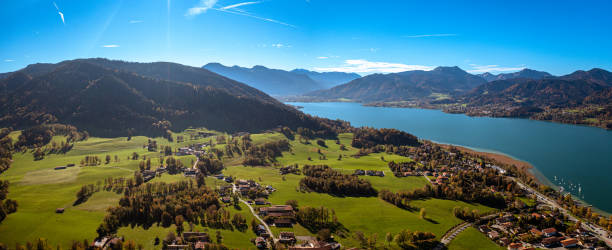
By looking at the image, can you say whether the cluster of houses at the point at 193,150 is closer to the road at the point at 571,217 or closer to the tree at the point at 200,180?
the tree at the point at 200,180

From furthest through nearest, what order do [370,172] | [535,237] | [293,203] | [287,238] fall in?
[370,172], [293,203], [535,237], [287,238]

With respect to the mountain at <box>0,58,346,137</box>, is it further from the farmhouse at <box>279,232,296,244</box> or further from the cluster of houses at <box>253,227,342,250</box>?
the farmhouse at <box>279,232,296,244</box>

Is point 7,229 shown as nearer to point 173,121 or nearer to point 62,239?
point 62,239

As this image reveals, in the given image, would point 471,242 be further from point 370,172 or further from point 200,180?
point 200,180

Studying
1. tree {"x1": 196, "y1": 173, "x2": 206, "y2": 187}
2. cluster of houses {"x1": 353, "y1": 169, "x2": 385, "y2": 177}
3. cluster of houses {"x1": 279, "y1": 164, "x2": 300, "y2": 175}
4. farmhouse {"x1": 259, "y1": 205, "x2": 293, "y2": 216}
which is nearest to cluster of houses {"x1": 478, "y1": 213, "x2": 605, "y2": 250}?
cluster of houses {"x1": 353, "y1": 169, "x2": 385, "y2": 177}

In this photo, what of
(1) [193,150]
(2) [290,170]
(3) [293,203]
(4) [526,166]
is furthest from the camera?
(1) [193,150]

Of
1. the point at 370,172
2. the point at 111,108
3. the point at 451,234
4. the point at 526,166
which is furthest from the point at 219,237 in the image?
the point at 111,108
